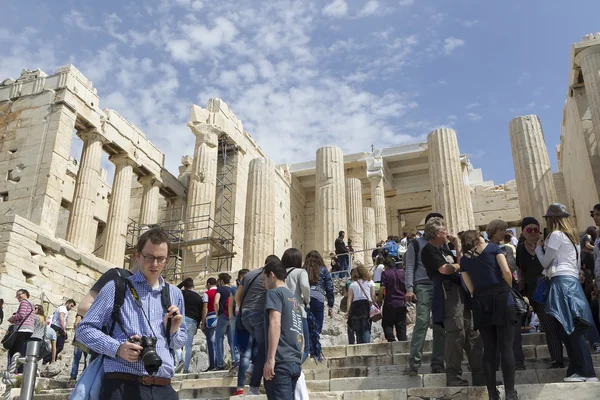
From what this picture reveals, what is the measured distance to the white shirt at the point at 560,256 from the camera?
19.3 ft

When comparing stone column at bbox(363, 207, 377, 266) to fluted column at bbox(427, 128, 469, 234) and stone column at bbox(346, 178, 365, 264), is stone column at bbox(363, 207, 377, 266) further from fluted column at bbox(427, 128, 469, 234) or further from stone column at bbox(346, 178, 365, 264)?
fluted column at bbox(427, 128, 469, 234)

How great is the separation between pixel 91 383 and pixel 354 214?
2280cm

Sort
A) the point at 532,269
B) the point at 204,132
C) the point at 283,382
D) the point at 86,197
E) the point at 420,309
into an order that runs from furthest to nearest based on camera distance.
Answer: the point at 204,132, the point at 86,197, the point at 420,309, the point at 532,269, the point at 283,382

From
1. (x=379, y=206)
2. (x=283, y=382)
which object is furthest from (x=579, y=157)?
(x=283, y=382)

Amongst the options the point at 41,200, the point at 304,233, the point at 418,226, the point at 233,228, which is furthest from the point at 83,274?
the point at 418,226

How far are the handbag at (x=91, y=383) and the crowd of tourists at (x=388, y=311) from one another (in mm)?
12

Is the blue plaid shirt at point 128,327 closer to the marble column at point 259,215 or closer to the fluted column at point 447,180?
the fluted column at point 447,180

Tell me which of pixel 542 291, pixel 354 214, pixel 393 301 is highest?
pixel 354 214

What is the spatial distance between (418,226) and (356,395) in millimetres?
26956

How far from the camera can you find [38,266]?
17172mm

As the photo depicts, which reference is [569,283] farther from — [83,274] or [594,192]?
[83,274]

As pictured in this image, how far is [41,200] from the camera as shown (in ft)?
66.0

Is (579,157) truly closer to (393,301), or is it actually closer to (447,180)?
(447,180)

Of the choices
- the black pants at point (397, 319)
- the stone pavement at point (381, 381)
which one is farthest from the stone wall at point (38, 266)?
the black pants at point (397, 319)
